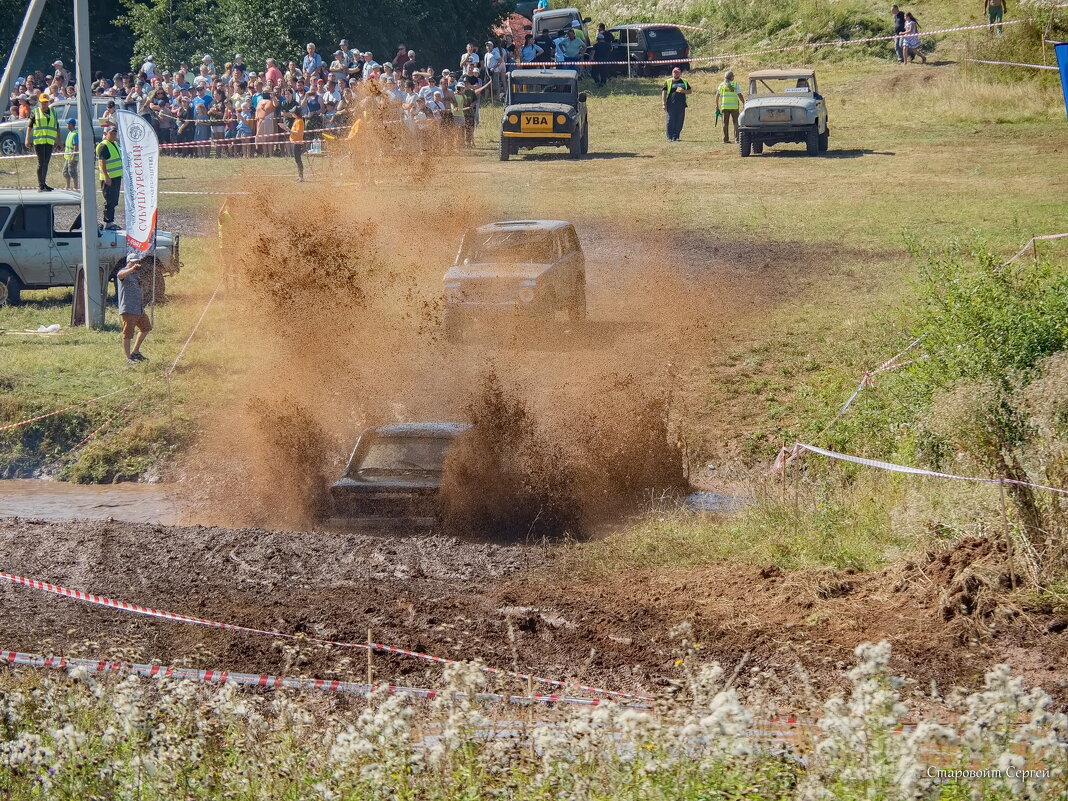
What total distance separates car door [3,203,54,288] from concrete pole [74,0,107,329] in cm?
171

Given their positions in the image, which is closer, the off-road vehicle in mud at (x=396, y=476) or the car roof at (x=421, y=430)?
the off-road vehicle in mud at (x=396, y=476)

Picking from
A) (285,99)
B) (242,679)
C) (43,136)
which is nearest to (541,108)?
(285,99)

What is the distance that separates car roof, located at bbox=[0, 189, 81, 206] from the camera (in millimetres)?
21797

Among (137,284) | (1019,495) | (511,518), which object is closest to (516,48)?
(137,284)

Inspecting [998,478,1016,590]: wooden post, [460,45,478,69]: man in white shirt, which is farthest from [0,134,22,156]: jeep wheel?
[998,478,1016,590]: wooden post

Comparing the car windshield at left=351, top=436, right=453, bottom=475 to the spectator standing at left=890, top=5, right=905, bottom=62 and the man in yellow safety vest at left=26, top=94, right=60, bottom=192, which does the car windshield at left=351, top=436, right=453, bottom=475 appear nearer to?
the man in yellow safety vest at left=26, top=94, right=60, bottom=192

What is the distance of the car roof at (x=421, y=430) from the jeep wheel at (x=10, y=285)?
11782 mm

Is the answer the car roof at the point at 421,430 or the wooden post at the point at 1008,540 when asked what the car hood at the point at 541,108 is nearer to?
the car roof at the point at 421,430

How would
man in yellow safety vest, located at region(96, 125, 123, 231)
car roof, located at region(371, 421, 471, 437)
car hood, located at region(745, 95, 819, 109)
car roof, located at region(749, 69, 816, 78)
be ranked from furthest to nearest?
car roof, located at region(749, 69, 816, 78) < car hood, located at region(745, 95, 819, 109) < man in yellow safety vest, located at region(96, 125, 123, 231) < car roof, located at region(371, 421, 471, 437)

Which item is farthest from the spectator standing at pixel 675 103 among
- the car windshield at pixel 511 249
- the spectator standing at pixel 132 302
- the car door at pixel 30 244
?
the spectator standing at pixel 132 302

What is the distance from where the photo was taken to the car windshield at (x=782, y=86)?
103 ft

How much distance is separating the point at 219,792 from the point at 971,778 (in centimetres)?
297

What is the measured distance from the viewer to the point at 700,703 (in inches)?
218

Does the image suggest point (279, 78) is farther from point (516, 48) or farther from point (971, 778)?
point (971, 778)
